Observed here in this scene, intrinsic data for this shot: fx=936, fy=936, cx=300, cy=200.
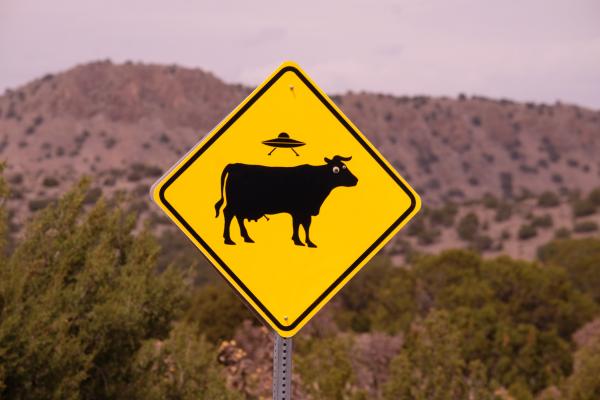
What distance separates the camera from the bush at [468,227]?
64062 mm

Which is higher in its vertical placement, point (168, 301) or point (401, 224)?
point (401, 224)

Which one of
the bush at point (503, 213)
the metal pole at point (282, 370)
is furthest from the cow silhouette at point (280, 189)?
the bush at point (503, 213)

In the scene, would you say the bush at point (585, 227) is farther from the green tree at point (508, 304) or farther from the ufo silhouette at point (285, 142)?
the ufo silhouette at point (285, 142)

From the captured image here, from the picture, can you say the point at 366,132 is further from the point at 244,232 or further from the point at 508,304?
the point at 244,232

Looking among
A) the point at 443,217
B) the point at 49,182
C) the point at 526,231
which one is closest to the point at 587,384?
the point at 526,231

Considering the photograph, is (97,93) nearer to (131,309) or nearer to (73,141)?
Answer: (73,141)

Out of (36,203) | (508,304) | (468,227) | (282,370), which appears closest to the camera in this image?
(282,370)

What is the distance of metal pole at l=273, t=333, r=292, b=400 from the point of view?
13.9ft

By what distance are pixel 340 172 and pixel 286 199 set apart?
0.30m

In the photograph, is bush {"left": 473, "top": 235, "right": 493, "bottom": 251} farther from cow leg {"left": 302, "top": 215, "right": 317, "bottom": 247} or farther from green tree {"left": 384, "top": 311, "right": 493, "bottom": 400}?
cow leg {"left": 302, "top": 215, "right": 317, "bottom": 247}

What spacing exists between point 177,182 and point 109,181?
201 feet

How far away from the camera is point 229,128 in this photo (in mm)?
4457

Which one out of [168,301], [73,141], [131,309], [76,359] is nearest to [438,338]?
[168,301]

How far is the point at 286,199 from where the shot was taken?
451cm
